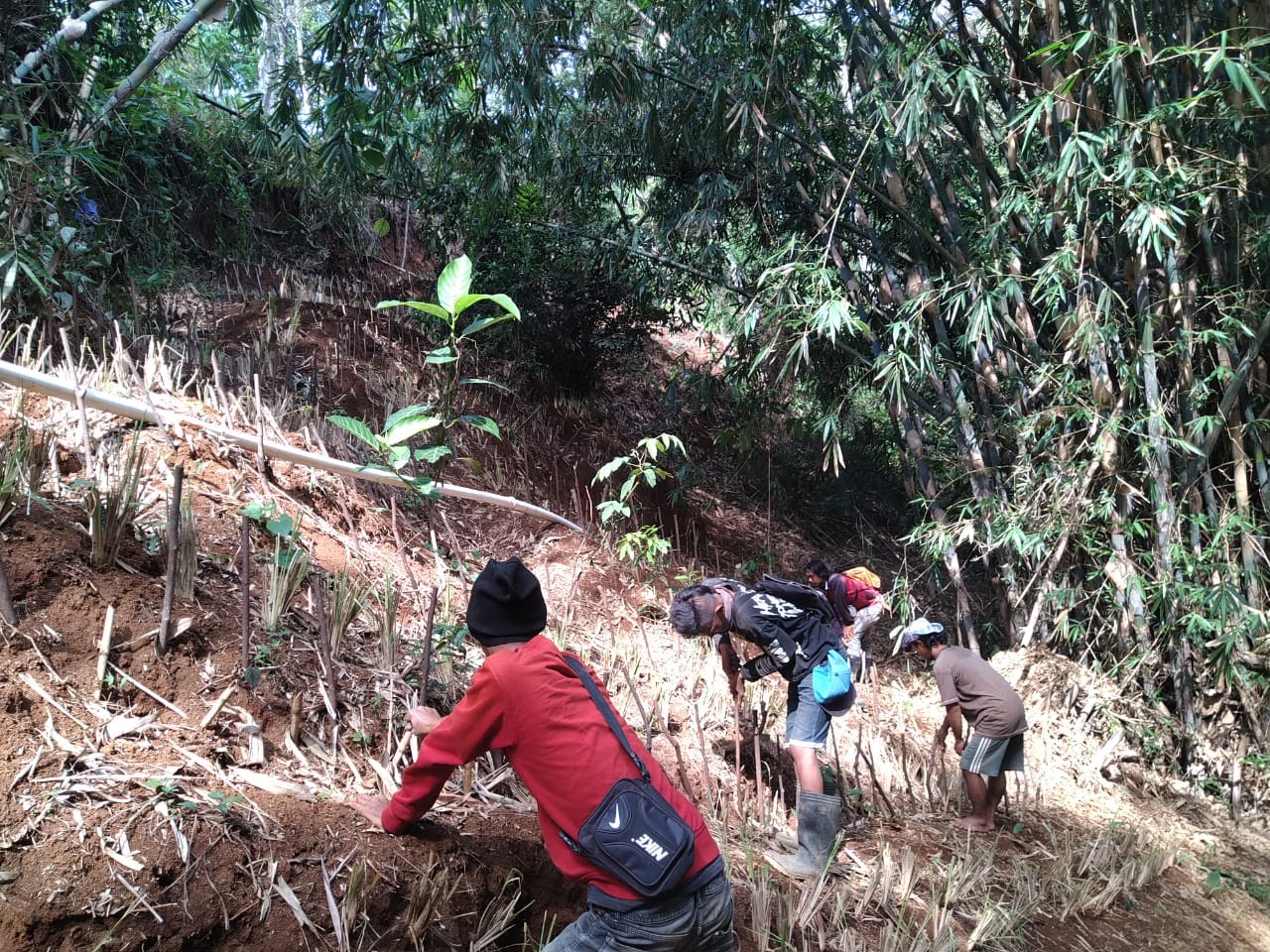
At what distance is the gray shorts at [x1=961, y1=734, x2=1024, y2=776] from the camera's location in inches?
168

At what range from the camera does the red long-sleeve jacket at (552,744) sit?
1863 mm

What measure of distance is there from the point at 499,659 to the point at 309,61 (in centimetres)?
457

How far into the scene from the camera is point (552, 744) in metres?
1.89

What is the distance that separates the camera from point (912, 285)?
229 inches

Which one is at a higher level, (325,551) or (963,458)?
(963,458)

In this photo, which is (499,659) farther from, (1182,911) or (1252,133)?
A: (1252,133)

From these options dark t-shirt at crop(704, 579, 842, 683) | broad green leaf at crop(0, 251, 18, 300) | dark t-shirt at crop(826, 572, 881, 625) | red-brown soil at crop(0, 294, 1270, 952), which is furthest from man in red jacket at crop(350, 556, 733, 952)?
dark t-shirt at crop(826, 572, 881, 625)

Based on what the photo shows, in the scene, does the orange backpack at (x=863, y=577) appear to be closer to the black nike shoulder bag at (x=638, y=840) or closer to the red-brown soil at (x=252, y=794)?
the red-brown soil at (x=252, y=794)

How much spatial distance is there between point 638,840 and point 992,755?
3179 millimetres

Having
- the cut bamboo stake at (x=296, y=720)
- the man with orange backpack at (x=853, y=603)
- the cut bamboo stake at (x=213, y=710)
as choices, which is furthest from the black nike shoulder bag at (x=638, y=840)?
the man with orange backpack at (x=853, y=603)

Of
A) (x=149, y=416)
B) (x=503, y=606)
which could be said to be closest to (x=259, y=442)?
(x=149, y=416)

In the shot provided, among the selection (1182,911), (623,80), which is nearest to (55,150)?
(623,80)

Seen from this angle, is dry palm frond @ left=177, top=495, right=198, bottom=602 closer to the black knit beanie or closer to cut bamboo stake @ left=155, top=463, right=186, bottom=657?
cut bamboo stake @ left=155, top=463, right=186, bottom=657

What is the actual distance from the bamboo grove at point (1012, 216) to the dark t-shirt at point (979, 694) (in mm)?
1054
